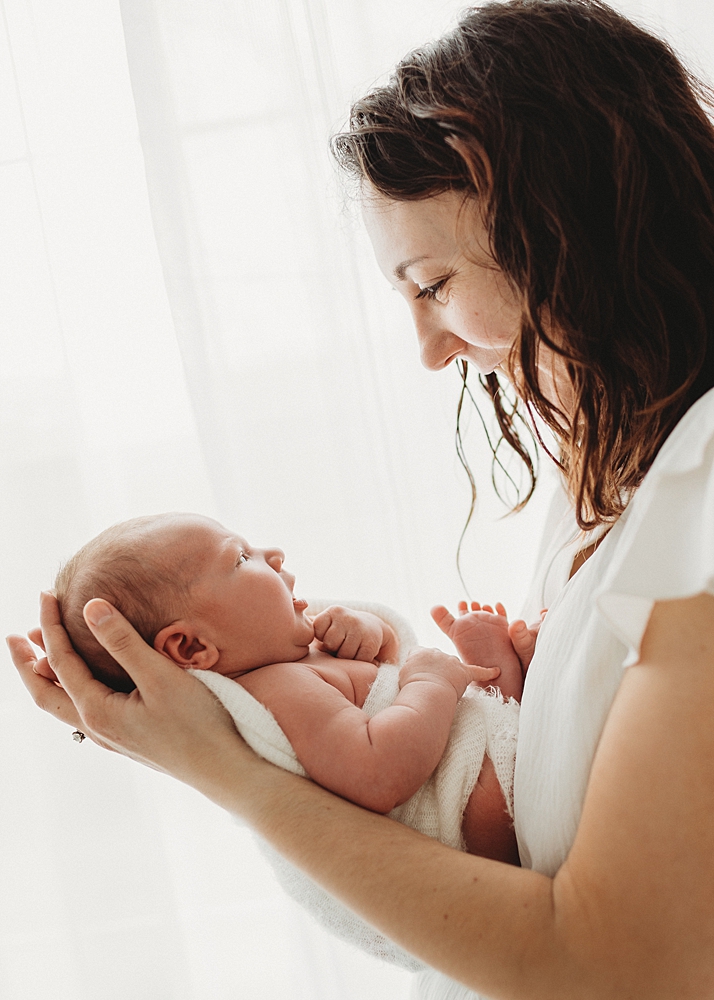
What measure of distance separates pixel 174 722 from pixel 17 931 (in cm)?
122

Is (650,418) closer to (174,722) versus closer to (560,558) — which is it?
(560,558)

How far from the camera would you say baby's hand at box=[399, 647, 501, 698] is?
1.13 m

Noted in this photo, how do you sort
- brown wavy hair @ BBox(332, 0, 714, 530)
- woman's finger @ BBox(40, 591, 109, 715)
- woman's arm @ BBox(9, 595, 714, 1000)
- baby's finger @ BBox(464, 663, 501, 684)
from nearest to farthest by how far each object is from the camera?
woman's arm @ BBox(9, 595, 714, 1000) → brown wavy hair @ BBox(332, 0, 714, 530) → woman's finger @ BBox(40, 591, 109, 715) → baby's finger @ BBox(464, 663, 501, 684)

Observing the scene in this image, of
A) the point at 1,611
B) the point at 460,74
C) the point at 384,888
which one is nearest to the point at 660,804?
the point at 384,888

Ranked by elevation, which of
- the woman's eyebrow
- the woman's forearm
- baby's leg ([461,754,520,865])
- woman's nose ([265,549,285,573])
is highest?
the woman's eyebrow

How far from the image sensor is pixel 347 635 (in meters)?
1.26

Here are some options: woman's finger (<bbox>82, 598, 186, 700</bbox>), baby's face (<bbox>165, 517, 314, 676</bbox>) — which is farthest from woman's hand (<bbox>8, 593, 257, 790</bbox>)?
baby's face (<bbox>165, 517, 314, 676</bbox>)

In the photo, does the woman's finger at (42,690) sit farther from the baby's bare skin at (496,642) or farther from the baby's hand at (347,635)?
the baby's bare skin at (496,642)

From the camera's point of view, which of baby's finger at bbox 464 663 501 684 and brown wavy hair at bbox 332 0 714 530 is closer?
brown wavy hair at bbox 332 0 714 530

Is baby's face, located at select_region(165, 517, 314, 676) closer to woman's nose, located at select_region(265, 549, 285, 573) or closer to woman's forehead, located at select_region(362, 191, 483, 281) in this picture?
woman's nose, located at select_region(265, 549, 285, 573)

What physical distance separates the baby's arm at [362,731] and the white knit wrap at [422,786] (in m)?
0.02

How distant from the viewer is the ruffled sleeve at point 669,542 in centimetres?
71

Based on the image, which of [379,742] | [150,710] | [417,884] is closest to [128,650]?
[150,710]

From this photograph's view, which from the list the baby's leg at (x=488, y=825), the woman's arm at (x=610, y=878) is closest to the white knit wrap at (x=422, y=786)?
the baby's leg at (x=488, y=825)
